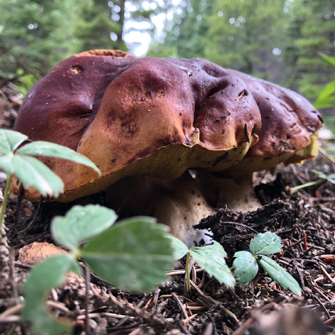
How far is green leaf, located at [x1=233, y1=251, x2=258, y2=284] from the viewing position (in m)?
0.78

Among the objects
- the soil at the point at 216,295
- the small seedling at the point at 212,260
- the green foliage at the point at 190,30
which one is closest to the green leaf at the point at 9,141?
the soil at the point at 216,295

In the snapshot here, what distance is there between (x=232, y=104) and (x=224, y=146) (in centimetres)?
21

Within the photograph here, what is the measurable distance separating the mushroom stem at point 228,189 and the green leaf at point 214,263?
2.60 ft

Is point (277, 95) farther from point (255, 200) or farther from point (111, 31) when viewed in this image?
point (111, 31)

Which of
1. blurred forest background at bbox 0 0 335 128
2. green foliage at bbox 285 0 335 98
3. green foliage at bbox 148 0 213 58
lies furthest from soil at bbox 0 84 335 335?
green foliage at bbox 148 0 213 58

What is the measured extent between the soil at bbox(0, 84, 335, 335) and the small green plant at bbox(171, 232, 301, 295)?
58 mm

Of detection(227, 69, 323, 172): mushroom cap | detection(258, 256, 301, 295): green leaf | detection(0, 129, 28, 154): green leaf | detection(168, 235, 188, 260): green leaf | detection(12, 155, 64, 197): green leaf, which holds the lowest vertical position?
detection(258, 256, 301, 295): green leaf

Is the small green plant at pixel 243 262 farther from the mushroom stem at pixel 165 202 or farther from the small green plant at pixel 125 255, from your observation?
the mushroom stem at pixel 165 202

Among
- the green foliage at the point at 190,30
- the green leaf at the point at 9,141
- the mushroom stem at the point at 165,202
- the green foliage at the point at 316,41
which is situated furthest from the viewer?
the green foliage at the point at 190,30

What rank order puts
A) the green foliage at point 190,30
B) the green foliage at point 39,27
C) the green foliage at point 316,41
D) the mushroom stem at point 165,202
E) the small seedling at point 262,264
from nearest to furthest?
the small seedling at point 262,264, the mushroom stem at point 165,202, the green foliage at point 39,27, the green foliage at point 316,41, the green foliage at point 190,30

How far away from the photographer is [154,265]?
1.57ft

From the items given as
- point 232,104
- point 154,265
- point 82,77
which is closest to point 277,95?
point 232,104

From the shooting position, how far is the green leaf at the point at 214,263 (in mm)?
679

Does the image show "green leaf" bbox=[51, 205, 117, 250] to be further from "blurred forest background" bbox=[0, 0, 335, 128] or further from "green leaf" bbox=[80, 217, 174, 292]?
"blurred forest background" bbox=[0, 0, 335, 128]
